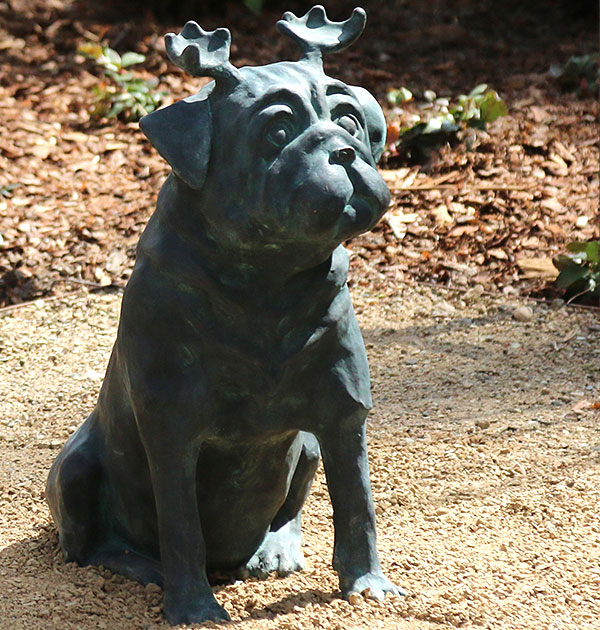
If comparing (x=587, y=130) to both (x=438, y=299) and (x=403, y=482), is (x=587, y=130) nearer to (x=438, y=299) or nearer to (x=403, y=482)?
(x=438, y=299)

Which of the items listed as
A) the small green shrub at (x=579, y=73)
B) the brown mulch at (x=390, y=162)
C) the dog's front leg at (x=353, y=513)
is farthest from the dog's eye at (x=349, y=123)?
the small green shrub at (x=579, y=73)

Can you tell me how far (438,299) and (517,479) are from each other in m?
1.97

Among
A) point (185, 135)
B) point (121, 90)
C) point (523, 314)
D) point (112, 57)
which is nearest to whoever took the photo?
point (185, 135)

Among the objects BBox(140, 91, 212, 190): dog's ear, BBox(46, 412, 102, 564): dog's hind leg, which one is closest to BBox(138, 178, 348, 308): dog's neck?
BBox(140, 91, 212, 190): dog's ear

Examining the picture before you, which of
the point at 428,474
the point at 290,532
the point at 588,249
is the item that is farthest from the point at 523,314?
the point at 290,532

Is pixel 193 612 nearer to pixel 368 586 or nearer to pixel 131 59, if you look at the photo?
pixel 368 586

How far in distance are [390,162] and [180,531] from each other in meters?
4.62

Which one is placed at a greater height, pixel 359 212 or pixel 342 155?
pixel 342 155

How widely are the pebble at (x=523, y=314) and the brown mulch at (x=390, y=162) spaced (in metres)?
0.34

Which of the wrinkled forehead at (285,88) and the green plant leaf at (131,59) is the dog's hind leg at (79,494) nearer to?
the wrinkled forehead at (285,88)

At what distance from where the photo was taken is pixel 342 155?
2.57 meters

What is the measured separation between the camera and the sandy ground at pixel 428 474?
317 cm

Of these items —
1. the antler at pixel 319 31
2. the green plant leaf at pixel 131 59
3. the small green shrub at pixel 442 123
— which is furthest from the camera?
the green plant leaf at pixel 131 59

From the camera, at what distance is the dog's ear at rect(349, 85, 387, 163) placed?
2.81 meters
